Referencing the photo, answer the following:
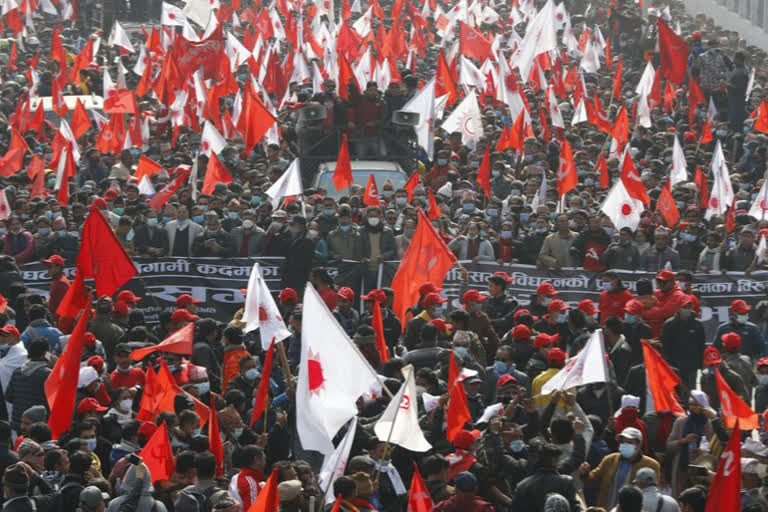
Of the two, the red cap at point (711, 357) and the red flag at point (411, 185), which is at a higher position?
the red flag at point (411, 185)

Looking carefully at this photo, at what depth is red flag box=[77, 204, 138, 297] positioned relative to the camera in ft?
48.5

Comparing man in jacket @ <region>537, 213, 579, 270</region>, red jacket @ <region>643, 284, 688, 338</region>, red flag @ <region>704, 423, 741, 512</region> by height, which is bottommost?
red flag @ <region>704, 423, 741, 512</region>

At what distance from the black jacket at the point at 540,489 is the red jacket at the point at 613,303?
4.97 metres

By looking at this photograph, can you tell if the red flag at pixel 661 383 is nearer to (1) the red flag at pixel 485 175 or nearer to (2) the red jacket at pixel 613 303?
(2) the red jacket at pixel 613 303

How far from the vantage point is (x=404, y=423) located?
35.7 feet

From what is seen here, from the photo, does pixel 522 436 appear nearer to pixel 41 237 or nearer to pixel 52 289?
pixel 52 289

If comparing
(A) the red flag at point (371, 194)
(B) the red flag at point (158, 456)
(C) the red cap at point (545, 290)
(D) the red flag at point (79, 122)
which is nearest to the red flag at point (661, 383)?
(C) the red cap at point (545, 290)

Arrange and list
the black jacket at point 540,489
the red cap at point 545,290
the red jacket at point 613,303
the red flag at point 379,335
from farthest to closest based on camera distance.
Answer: the red cap at point 545,290, the red jacket at point 613,303, the red flag at point 379,335, the black jacket at point 540,489

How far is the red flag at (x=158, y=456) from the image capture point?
10.7m

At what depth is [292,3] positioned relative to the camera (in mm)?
38656

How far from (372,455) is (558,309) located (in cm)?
398

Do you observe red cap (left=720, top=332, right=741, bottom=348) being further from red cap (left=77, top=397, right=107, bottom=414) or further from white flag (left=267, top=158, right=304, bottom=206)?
white flag (left=267, top=158, right=304, bottom=206)

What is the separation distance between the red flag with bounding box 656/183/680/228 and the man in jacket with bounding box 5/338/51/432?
8915mm

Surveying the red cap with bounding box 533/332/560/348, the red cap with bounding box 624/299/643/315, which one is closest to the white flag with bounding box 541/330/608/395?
the red cap with bounding box 533/332/560/348
